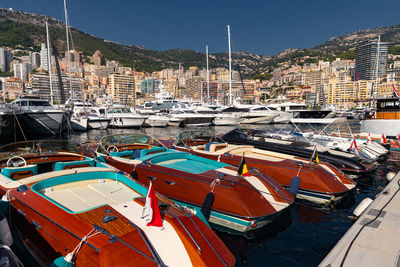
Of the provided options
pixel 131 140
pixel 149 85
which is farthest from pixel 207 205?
pixel 149 85

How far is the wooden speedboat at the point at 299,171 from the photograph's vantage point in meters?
7.82

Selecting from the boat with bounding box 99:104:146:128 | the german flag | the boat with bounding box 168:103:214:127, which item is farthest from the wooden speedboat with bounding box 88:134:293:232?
the boat with bounding box 168:103:214:127

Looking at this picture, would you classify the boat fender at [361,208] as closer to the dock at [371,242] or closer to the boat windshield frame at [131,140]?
the dock at [371,242]

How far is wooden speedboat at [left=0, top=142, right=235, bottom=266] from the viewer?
335cm

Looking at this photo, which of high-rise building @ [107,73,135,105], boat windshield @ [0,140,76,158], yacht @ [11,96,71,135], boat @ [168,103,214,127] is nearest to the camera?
boat windshield @ [0,140,76,158]

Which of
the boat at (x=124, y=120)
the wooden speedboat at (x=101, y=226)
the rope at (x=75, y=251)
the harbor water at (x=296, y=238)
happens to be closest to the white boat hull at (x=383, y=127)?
the harbor water at (x=296, y=238)

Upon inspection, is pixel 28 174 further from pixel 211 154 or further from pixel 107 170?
pixel 211 154

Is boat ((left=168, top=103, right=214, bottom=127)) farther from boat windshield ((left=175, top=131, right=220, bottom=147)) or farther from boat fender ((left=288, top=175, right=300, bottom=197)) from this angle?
boat fender ((left=288, top=175, right=300, bottom=197))

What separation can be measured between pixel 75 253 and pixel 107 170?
251cm

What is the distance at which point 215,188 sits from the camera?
20.3 ft

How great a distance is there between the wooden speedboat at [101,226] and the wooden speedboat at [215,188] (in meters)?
1.00

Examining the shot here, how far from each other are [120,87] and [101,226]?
521 feet

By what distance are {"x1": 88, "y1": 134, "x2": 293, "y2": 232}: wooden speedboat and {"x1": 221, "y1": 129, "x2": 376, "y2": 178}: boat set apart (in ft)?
15.6

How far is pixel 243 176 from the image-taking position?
22.4 feet
